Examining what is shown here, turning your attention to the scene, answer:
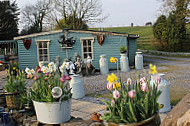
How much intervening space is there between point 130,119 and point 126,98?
10.7 inches

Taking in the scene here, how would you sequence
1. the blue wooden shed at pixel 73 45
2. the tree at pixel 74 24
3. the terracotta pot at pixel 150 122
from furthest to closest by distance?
the tree at pixel 74 24 → the blue wooden shed at pixel 73 45 → the terracotta pot at pixel 150 122

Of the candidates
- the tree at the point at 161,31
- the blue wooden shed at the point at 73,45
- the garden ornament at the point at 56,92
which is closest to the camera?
the garden ornament at the point at 56,92

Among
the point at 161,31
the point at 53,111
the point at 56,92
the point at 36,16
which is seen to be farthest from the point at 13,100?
the point at 36,16

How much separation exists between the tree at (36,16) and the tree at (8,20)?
482cm

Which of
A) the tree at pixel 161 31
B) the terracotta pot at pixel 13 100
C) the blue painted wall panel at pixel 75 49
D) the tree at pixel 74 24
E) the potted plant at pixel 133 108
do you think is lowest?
the terracotta pot at pixel 13 100

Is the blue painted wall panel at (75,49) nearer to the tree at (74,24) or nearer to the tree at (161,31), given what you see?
the tree at (161,31)

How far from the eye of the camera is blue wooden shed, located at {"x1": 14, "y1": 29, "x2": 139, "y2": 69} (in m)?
12.8

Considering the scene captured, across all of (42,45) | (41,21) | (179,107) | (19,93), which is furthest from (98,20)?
(179,107)

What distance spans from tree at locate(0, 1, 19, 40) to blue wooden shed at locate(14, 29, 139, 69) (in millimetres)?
9840

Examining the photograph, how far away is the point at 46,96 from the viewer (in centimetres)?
363

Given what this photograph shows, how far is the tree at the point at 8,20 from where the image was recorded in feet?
72.2

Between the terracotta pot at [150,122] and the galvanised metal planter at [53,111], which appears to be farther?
the galvanised metal planter at [53,111]

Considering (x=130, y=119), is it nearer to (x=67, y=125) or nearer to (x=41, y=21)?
(x=67, y=125)

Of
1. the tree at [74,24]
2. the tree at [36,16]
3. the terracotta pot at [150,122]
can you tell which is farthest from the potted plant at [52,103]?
the tree at [36,16]
